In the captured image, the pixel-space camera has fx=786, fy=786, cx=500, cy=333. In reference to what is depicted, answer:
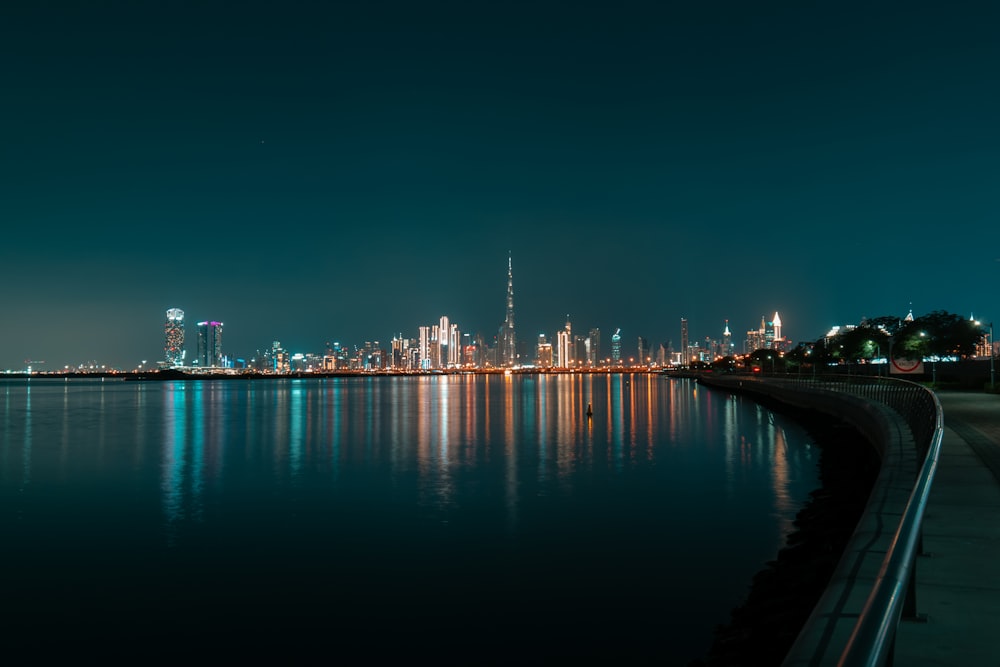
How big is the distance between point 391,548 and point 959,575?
488 inches

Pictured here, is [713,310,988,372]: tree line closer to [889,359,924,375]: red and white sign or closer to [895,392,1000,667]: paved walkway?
[889,359,924,375]: red and white sign

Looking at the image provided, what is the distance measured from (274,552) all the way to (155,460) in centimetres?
2029

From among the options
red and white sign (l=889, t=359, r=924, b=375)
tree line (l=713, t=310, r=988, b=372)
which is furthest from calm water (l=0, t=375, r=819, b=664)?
tree line (l=713, t=310, r=988, b=372)

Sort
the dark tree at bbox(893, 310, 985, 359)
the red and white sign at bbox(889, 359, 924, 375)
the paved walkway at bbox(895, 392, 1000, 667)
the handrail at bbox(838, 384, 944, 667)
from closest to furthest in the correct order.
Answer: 1. the handrail at bbox(838, 384, 944, 667)
2. the paved walkway at bbox(895, 392, 1000, 667)
3. the red and white sign at bbox(889, 359, 924, 375)
4. the dark tree at bbox(893, 310, 985, 359)

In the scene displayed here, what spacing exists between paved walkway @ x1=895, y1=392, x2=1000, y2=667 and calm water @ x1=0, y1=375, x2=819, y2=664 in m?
3.96

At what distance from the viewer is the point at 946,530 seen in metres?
8.70

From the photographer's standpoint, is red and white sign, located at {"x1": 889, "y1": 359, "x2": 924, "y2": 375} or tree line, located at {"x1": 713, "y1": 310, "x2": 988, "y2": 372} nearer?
red and white sign, located at {"x1": 889, "y1": 359, "x2": 924, "y2": 375}

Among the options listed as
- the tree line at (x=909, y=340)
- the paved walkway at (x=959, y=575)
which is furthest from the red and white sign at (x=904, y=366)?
the paved walkway at (x=959, y=575)

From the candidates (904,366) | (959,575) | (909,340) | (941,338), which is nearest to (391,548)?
(959,575)

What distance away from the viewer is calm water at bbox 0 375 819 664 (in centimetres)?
1191

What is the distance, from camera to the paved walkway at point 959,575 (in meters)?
5.38

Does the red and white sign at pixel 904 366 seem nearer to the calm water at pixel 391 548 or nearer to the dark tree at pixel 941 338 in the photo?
the calm water at pixel 391 548

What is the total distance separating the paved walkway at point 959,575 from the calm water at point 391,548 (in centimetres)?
396

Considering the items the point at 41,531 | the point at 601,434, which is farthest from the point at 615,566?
the point at 601,434
